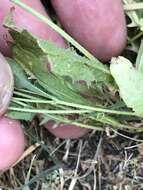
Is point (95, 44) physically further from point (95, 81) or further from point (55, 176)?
point (55, 176)

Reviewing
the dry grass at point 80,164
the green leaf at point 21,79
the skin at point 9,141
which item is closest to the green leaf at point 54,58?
the green leaf at point 21,79

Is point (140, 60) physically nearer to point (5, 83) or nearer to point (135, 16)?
point (135, 16)

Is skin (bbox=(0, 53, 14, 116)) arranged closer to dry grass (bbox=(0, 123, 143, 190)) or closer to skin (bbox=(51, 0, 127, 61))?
skin (bbox=(51, 0, 127, 61))

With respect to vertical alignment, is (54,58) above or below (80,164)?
above

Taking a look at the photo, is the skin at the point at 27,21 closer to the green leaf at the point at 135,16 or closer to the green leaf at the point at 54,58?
the green leaf at the point at 54,58

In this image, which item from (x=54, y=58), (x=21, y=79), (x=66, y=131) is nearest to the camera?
(x=54, y=58)

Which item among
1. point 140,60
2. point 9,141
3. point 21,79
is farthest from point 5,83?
point 140,60
